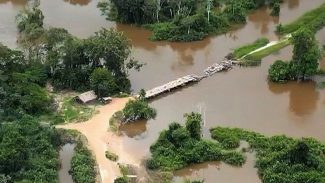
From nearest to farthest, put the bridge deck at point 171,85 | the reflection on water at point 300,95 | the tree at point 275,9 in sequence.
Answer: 1. the reflection on water at point 300,95
2. the bridge deck at point 171,85
3. the tree at point 275,9

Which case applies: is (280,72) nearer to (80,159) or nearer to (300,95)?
(300,95)

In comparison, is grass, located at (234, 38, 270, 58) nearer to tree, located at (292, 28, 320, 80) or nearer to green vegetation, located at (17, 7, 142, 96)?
tree, located at (292, 28, 320, 80)

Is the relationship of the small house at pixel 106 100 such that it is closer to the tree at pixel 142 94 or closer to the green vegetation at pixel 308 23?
the tree at pixel 142 94

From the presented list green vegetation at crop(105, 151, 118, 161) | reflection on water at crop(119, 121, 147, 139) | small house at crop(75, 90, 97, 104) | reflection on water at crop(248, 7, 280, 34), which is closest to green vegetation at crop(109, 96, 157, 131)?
reflection on water at crop(119, 121, 147, 139)

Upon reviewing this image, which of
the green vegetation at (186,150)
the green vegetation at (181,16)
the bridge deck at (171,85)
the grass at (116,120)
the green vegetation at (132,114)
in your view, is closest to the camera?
the green vegetation at (186,150)

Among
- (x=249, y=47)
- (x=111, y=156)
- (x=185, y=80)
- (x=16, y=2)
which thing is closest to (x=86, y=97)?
(x=111, y=156)

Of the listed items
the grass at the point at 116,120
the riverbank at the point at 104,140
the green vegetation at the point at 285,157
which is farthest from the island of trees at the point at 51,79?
the green vegetation at the point at 285,157
